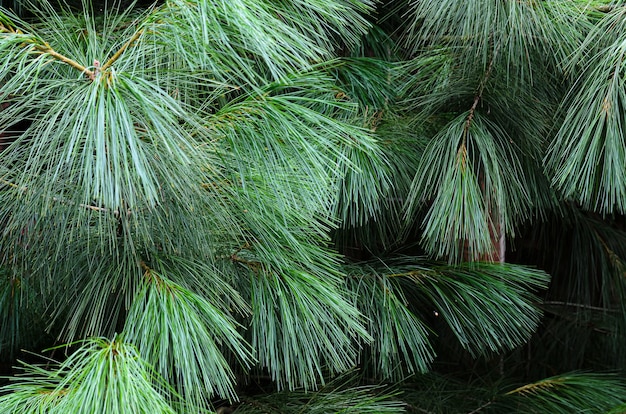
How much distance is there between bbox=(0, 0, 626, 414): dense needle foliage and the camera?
23.3 inches

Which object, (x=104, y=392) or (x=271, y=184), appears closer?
(x=104, y=392)

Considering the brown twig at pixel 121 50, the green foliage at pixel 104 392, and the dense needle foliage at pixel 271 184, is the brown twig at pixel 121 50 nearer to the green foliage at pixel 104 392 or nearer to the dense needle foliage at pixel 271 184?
the dense needle foliage at pixel 271 184

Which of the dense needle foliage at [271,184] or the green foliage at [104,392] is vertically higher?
the dense needle foliage at [271,184]

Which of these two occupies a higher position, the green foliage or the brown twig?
the brown twig

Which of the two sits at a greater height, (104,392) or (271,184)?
(271,184)

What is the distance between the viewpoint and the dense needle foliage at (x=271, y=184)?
1.94 feet

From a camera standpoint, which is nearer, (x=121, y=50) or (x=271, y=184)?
(x=121, y=50)

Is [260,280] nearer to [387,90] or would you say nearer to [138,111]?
[138,111]

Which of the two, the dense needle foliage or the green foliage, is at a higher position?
the dense needle foliage

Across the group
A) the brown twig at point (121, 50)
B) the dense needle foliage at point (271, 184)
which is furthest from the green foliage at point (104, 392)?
the brown twig at point (121, 50)

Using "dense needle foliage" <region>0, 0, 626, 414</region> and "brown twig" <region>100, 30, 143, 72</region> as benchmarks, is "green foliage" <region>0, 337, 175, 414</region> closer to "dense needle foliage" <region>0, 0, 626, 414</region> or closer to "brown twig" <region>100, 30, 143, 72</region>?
"dense needle foliage" <region>0, 0, 626, 414</region>

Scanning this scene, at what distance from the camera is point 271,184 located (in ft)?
2.26

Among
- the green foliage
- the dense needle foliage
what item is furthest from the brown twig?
the green foliage

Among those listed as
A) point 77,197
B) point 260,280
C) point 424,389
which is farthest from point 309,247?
point 424,389
